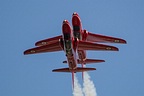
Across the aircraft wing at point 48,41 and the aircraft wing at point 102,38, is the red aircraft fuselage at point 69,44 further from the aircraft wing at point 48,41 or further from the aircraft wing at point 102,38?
the aircraft wing at point 102,38

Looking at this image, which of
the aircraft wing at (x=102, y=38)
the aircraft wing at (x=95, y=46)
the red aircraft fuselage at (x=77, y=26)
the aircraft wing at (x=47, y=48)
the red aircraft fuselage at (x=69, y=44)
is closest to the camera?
the red aircraft fuselage at (x=69, y=44)

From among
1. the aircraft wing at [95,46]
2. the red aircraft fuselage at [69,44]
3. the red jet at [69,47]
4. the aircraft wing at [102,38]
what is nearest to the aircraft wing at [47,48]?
the red jet at [69,47]

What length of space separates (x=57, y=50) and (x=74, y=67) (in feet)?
11.0

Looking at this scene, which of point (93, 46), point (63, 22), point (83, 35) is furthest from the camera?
point (83, 35)

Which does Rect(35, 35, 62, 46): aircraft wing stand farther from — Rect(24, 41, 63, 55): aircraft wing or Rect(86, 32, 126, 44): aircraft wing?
Rect(86, 32, 126, 44): aircraft wing

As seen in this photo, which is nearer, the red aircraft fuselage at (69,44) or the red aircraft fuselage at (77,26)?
the red aircraft fuselage at (69,44)

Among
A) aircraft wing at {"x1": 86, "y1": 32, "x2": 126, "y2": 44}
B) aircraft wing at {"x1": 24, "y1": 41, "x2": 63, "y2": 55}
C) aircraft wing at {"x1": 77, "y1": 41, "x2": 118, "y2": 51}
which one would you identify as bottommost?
aircraft wing at {"x1": 77, "y1": 41, "x2": 118, "y2": 51}

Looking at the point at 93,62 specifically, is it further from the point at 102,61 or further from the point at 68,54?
the point at 68,54

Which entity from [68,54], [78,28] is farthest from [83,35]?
[68,54]

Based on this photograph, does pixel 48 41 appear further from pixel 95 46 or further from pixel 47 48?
pixel 95 46

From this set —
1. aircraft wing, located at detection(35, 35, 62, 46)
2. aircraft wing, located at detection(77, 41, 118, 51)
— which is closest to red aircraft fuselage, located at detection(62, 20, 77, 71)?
aircraft wing, located at detection(77, 41, 118, 51)

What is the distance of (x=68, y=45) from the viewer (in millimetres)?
57562

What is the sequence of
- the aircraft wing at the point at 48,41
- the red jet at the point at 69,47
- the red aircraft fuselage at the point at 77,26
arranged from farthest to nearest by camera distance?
the aircraft wing at the point at 48,41 < the red aircraft fuselage at the point at 77,26 < the red jet at the point at 69,47

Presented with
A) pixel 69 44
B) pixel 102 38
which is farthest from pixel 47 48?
pixel 102 38
